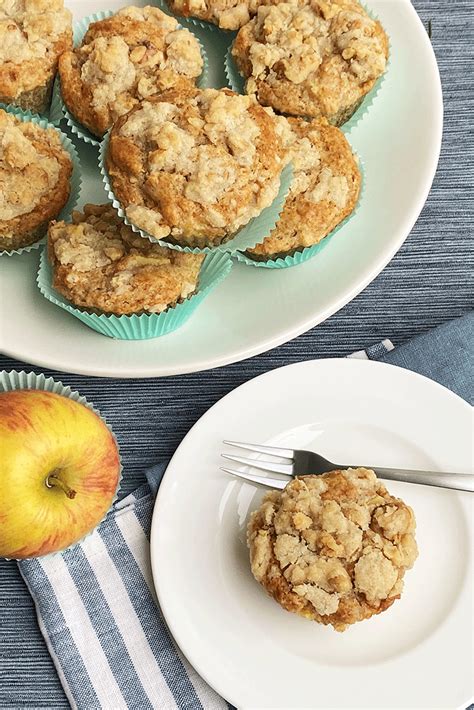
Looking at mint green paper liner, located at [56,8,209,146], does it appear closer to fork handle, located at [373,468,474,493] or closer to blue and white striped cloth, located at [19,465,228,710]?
blue and white striped cloth, located at [19,465,228,710]

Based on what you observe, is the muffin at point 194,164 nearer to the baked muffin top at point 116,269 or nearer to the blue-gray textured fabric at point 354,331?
the baked muffin top at point 116,269

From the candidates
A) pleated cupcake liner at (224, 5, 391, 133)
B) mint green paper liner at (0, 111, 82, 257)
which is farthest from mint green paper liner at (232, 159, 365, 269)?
mint green paper liner at (0, 111, 82, 257)

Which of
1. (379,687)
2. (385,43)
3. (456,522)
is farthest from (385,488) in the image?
(385,43)

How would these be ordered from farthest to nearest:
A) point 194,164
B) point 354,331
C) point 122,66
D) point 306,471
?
1. point 354,331
2. point 306,471
3. point 122,66
4. point 194,164

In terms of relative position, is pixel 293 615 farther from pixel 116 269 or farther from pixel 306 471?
pixel 116 269

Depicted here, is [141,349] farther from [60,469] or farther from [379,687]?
[379,687]

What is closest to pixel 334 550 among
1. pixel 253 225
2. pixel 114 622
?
pixel 114 622
